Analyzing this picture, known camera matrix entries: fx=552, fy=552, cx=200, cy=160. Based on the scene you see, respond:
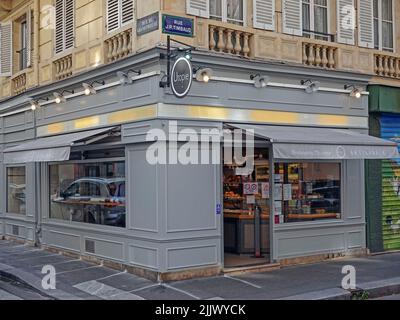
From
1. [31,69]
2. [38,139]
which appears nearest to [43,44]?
[31,69]

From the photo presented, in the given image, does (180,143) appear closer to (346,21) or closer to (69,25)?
(69,25)

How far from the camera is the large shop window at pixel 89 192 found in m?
11.1

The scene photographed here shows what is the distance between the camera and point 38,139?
13773 millimetres

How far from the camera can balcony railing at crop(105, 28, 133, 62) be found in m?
10.6

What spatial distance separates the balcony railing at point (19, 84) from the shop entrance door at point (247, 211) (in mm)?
6739

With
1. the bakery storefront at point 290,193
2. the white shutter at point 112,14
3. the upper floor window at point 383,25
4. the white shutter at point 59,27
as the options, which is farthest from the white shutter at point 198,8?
the upper floor window at point 383,25

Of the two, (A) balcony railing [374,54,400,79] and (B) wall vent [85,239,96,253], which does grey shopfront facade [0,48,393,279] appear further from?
(A) balcony railing [374,54,400,79]

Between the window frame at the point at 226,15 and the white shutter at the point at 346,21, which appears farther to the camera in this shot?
the white shutter at the point at 346,21

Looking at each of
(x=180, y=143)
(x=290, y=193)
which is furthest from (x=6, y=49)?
(x=290, y=193)

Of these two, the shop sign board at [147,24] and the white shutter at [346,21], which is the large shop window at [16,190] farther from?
the white shutter at [346,21]

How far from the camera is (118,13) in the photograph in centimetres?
1098

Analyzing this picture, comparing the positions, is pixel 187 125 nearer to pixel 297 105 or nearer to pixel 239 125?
pixel 239 125

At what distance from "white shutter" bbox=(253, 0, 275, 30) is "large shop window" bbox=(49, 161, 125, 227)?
12.7ft

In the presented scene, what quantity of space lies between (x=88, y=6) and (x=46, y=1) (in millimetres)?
2505
